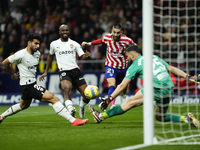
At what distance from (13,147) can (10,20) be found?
12714 mm

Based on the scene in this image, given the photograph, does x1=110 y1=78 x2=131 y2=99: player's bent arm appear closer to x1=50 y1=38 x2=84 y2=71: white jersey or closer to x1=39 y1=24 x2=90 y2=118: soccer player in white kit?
x1=39 y1=24 x2=90 y2=118: soccer player in white kit

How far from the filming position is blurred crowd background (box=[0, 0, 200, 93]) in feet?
43.2

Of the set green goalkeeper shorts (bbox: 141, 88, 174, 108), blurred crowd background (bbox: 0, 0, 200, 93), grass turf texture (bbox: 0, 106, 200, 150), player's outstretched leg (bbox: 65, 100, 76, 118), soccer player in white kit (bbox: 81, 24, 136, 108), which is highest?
blurred crowd background (bbox: 0, 0, 200, 93)

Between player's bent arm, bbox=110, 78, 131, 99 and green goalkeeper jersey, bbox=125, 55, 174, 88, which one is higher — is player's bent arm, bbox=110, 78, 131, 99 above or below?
below

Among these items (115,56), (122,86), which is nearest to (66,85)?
(115,56)

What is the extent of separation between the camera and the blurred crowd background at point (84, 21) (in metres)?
13.2

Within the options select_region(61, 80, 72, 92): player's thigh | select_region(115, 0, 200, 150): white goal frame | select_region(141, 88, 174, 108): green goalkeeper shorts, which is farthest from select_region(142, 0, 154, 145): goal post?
select_region(61, 80, 72, 92): player's thigh

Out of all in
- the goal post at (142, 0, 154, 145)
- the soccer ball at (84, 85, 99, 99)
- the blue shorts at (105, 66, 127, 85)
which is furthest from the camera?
the blue shorts at (105, 66, 127, 85)

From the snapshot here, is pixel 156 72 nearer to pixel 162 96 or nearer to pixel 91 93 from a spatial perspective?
pixel 162 96

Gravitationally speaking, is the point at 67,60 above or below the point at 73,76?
above

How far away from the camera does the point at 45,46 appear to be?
14719 mm

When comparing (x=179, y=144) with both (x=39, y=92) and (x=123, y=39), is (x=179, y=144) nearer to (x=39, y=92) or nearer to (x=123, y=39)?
(x=39, y=92)

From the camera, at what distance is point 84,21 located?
15008mm

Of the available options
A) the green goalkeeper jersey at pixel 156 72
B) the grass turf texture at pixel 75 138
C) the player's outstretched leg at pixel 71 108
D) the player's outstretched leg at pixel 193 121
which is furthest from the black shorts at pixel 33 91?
the player's outstretched leg at pixel 193 121
